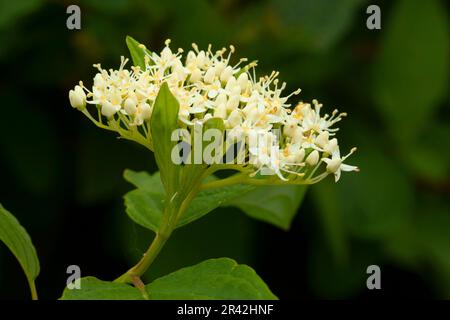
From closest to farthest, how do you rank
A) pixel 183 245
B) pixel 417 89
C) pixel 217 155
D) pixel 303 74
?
pixel 217 155, pixel 183 245, pixel 303 74, pixel 417 89

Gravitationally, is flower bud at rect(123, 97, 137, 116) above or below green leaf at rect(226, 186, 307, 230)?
above

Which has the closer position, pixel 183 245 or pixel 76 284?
pixel 76 284

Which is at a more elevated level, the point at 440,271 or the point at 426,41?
the point at 426,41

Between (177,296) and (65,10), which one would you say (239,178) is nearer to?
(177,296)

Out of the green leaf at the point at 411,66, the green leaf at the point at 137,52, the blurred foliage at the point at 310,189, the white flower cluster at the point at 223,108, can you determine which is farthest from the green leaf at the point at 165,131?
the green leaf at the point at 411,66

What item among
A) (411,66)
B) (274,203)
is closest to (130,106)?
(274,203)

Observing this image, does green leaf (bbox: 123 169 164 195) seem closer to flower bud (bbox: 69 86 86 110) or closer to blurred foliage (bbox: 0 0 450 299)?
flower bud (bbox: 69 86 86 110)


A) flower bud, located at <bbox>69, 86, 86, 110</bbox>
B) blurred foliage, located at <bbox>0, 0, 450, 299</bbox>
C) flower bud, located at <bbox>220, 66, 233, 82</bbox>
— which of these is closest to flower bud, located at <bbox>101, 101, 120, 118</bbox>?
flower bud, located at <bbox>69, 86, 86, 110</bbox>

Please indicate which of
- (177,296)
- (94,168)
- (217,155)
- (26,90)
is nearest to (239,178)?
(217,155)

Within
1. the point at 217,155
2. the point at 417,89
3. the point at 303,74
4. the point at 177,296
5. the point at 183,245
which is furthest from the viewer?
the point at 417,89
